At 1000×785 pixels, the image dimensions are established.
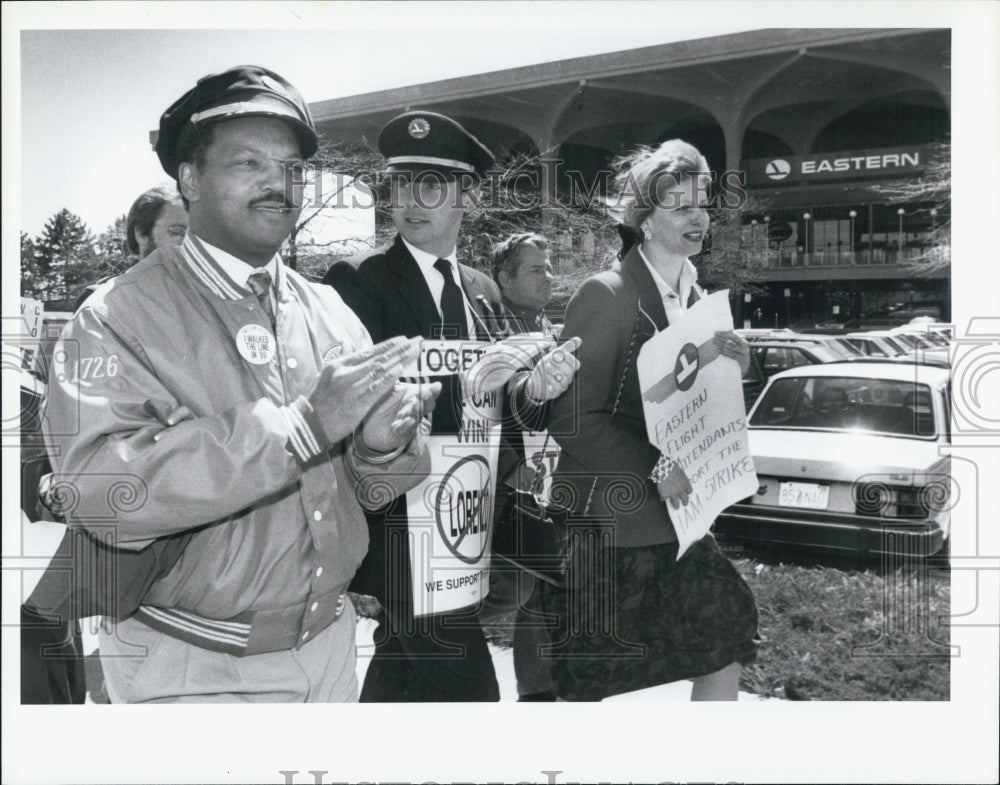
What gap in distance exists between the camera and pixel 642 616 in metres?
3.31

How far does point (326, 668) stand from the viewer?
319 centimetres

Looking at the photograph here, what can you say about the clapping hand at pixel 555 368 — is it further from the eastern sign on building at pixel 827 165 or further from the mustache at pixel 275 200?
the mustache at pixel 275 200

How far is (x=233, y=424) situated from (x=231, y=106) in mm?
1007

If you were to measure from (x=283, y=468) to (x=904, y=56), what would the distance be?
2342mm

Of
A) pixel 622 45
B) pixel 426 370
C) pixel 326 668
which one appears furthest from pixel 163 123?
pixel 326 668

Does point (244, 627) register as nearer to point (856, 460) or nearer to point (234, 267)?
point (234, 267)

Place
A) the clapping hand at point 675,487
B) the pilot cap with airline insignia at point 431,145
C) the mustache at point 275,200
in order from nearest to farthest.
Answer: the mustache at point 275,200
the pilot cap with airline insignia at point 431,145
the clapping hand at point 675,487

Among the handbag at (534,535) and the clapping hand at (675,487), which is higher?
the clapping hand at (675,487)

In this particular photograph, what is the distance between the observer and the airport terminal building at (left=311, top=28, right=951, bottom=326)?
3.15 meters

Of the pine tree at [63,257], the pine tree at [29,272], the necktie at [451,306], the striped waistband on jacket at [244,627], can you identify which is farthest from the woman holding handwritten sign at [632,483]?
the pine tree at [29,272]

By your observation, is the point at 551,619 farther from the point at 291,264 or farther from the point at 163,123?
the point at 163,123

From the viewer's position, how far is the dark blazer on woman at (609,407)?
3.24 m

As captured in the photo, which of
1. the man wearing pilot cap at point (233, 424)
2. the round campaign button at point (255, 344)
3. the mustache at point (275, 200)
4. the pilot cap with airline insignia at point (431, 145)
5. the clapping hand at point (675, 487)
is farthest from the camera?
the clapping hand at point (675, 487)

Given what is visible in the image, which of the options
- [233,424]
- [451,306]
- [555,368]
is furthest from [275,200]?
[555,368]
